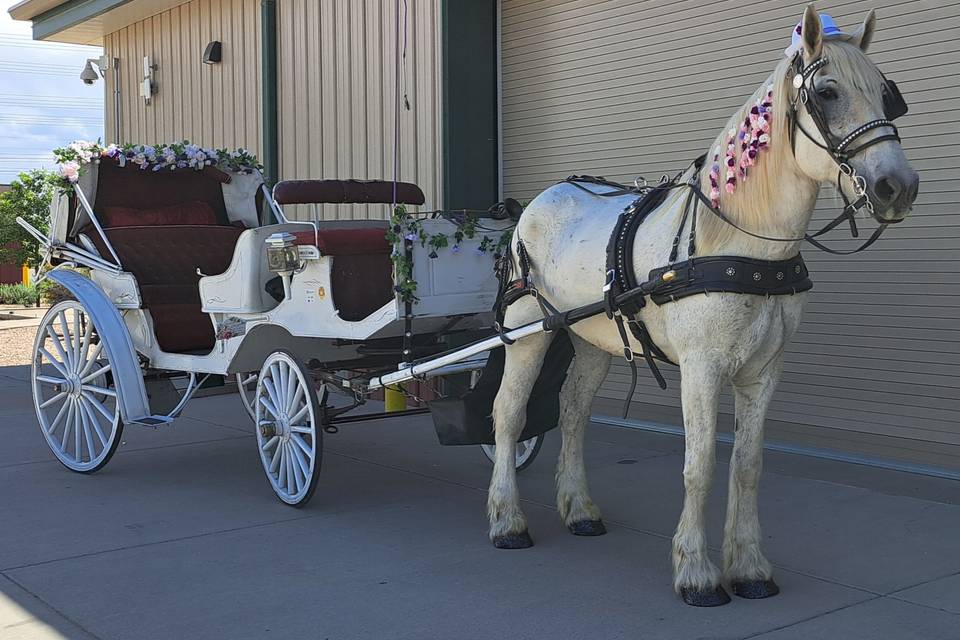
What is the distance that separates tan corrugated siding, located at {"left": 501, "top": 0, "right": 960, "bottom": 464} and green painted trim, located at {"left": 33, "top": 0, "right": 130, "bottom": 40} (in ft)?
22.9

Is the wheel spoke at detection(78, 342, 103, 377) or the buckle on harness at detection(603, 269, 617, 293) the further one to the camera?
the wheel spoke at detection(78, 342, 103, 377)

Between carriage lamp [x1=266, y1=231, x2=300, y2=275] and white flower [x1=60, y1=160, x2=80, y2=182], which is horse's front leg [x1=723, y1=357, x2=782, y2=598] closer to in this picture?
carriage lamp [x1=266, y1=231, x2=300, y2=275]

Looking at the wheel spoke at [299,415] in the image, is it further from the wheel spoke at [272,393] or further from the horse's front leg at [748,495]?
the horse's front leg at [748,495]

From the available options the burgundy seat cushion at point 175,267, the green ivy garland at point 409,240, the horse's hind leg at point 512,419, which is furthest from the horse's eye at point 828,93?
the burgundy seat cushion at point 175,267

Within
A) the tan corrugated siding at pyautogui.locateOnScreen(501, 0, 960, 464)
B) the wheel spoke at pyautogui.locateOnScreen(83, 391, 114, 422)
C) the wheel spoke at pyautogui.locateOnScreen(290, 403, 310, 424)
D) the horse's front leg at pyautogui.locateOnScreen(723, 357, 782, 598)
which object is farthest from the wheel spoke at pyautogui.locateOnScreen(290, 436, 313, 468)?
the tan corrugated siding at pyautogui.locateOnScreen(501, 0, 960, 464)

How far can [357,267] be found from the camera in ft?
19.6

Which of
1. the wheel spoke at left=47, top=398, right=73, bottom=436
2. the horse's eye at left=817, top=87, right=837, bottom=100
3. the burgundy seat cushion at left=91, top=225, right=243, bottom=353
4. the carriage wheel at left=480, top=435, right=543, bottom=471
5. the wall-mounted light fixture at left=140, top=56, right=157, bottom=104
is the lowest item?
the carriage wheel at left=480, top=435, right=543, bottom=471

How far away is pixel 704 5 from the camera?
299 inches

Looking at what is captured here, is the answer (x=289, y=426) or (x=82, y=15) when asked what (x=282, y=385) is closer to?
(x=289, y=426)

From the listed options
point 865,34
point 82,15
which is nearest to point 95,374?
point 865,34

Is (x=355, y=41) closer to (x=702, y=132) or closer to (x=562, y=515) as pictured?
(x=702, y=132)

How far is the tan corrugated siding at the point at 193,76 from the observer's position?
39.6 ft

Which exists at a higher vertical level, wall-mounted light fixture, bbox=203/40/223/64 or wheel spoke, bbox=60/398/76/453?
wall-mounted light fixture, bbox=203/40/223/64

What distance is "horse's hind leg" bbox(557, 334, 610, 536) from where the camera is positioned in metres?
5.38
